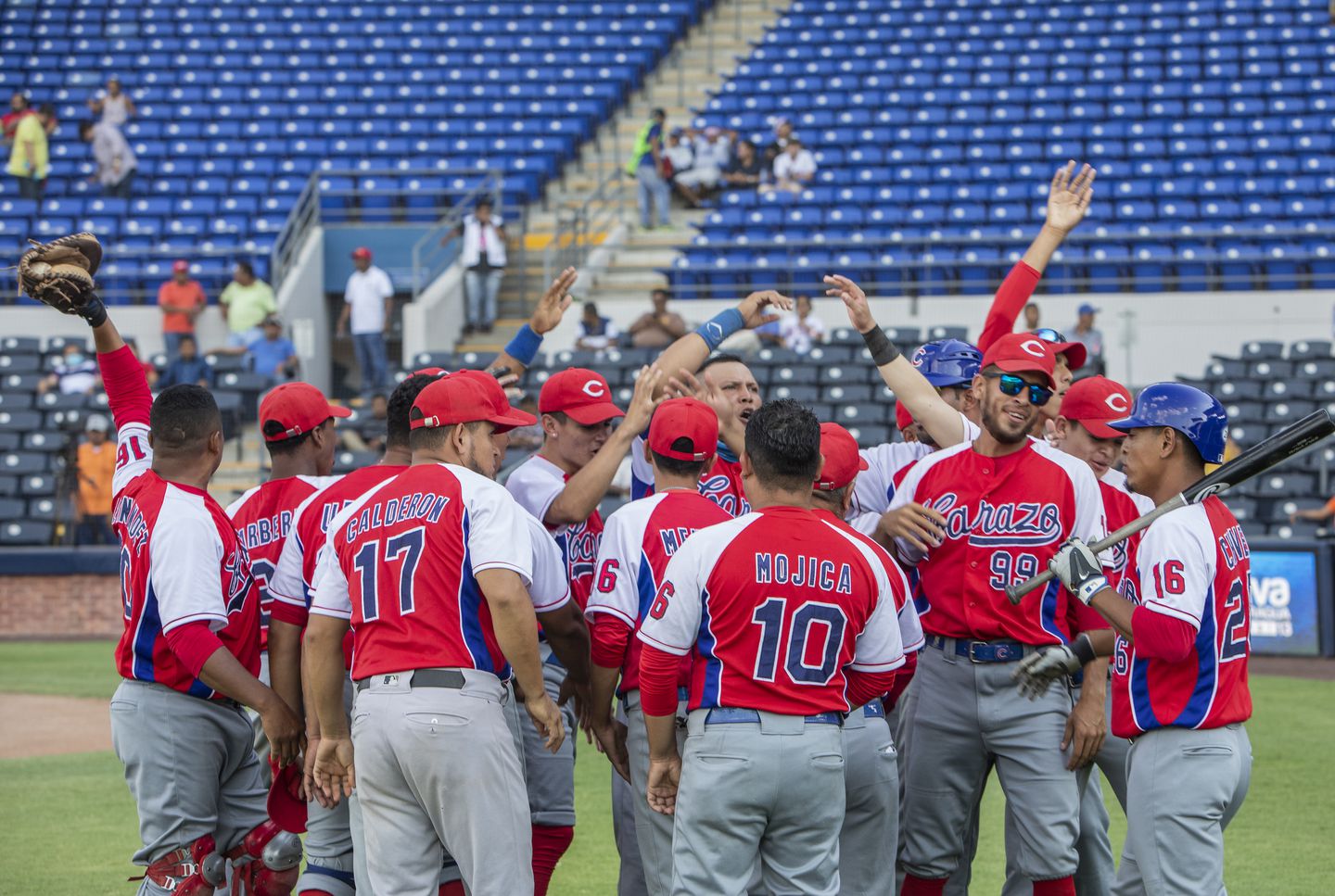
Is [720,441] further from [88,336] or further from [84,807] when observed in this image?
[88,336]

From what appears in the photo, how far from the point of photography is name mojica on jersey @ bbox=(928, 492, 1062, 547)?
17.0 ft

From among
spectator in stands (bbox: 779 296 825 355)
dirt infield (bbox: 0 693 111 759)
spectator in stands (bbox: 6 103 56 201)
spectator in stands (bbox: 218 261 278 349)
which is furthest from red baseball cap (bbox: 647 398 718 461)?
spectator in stands (bbox: 6 103 56 201)

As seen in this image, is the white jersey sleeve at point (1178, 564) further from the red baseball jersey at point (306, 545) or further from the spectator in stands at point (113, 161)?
the spectator in stands at point (113, 161)

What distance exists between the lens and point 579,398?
5.59 metres

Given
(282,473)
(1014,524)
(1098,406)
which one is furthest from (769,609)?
(282,473)

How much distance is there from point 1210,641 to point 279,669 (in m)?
3.00

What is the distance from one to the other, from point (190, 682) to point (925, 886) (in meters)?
2.58

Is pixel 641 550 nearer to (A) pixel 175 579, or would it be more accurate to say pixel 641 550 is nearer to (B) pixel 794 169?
(A) pixel 175 579

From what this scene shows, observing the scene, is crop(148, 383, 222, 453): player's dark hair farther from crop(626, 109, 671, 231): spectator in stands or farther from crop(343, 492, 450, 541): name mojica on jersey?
crop(626, 109, 671, 231): spectator in stands

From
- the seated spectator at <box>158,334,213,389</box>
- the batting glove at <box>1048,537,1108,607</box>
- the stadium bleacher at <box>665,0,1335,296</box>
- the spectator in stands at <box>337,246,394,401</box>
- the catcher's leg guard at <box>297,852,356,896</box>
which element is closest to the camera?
the batting glove at <box>1048,537,1108,607</box>

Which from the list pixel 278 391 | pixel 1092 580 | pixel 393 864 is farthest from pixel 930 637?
pixel 278 391

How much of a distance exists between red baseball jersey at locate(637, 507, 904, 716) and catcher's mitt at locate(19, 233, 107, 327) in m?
2.34

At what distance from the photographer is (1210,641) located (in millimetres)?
4547

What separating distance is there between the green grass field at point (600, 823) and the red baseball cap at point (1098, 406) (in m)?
2.16
